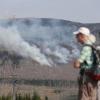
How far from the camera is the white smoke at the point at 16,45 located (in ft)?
53.8

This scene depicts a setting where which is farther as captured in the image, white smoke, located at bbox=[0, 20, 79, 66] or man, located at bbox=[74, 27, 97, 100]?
white smoke, located at bbox=[0, 20, 79, 66]

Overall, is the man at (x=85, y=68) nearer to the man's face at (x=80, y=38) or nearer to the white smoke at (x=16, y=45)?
the man's face at (x=80, y=38)

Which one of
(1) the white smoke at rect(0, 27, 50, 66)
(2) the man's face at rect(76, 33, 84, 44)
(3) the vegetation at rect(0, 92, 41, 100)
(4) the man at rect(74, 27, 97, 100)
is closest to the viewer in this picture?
(4) the man at rect(74, 27, 97, 100)

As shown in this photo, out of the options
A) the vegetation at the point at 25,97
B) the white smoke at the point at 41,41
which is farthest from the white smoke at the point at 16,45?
the vegetation at the point at 25,97

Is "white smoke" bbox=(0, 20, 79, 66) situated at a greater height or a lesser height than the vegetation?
greater

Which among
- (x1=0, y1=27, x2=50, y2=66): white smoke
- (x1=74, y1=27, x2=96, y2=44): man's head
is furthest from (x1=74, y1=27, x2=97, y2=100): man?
(x1=0, y1=27, x2=50, y2=66): white smoke

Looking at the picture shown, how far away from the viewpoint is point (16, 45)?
1741 cm

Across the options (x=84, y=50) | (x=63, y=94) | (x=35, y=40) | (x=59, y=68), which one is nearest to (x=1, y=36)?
(x=35, y=40)

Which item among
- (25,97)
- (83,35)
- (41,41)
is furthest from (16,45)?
(83,35)

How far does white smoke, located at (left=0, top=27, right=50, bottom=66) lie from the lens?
16406 mm

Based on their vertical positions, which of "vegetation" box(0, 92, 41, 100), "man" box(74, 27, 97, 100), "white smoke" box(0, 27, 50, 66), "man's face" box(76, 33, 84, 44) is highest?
"white smoke" box(0, 27, 50, 66)

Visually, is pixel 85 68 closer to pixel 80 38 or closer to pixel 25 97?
pixel 80 38

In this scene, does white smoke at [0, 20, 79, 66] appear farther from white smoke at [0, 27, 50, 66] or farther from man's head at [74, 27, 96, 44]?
man's head at [74, 27, 96, 44]

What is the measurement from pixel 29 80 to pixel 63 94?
1555mm
